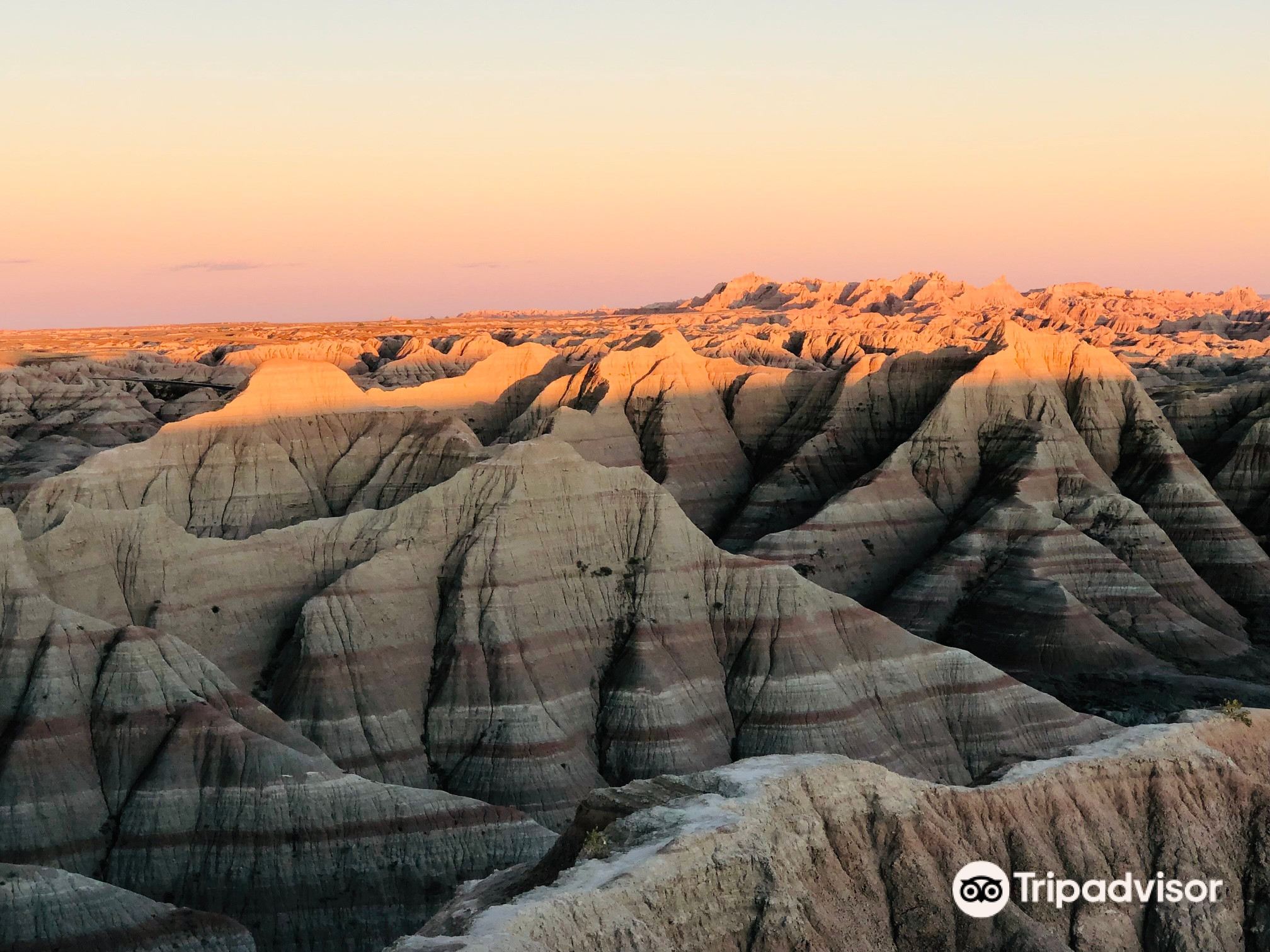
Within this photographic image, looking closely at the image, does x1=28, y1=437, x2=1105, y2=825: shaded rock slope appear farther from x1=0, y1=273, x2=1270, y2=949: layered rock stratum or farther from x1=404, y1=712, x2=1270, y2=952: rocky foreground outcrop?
x1=404, y1=712, x2=1270, y2=952: rocky foreground outcrop

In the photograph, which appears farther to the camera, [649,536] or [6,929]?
[649,536]

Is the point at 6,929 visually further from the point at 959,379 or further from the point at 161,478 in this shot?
the point at 959,379

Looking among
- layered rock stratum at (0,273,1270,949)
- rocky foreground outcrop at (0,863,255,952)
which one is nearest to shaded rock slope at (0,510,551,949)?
layered rock stratum at (0,273,1270,949)

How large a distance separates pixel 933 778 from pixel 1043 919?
75.6 ft

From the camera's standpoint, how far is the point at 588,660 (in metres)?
59.8

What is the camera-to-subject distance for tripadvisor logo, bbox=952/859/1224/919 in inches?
1312

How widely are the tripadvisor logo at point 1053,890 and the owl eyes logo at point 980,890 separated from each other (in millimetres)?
14

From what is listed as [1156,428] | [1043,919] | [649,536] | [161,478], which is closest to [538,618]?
[649,536]

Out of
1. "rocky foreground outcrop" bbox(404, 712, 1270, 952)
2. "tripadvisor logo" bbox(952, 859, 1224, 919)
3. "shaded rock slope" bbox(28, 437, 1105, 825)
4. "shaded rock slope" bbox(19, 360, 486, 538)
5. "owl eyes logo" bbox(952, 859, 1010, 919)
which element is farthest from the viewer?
"shaded rock slope" bbox(19, 360, 486, 538)

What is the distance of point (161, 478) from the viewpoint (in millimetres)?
71812

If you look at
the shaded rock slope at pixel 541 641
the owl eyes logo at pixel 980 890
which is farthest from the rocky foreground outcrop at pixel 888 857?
the shaded rock slope at pixel 541 641

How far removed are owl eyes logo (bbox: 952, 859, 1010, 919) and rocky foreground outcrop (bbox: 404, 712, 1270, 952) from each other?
0.22m

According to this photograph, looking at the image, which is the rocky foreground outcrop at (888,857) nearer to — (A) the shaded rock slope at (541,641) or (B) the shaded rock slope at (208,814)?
(B) the shaded rock slope at (208,814)

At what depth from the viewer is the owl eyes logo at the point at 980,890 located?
33.1 m
